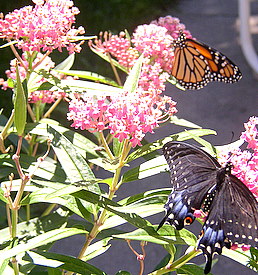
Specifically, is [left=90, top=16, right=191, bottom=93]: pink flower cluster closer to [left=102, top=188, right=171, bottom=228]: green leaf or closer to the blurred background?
[left=102, top=188, right=171, bottom=228]: green leaf

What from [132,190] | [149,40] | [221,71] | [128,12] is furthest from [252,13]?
[149,40]

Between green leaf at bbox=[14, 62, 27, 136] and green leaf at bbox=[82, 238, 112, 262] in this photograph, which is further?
green leaf at bbox=[82, 238, 112, 262]

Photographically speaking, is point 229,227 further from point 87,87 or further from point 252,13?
point 252,13

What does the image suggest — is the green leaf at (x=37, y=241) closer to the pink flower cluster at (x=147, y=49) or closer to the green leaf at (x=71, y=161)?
the green leaf at (x=71, y=161)

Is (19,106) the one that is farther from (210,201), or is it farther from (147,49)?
(147,49)

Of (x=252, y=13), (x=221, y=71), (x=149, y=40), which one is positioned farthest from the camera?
(x=252, y=13)

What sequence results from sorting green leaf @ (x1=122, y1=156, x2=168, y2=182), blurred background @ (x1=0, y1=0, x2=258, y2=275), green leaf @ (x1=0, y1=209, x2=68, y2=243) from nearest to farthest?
green leaf @ (x1=122, y1=156, x2=168, y2=182) < green leaf @ (x1=0, y1=209, x2=68, y2=243) < blurred background @ (x1=0, y1=0, x2=258, y2=275)

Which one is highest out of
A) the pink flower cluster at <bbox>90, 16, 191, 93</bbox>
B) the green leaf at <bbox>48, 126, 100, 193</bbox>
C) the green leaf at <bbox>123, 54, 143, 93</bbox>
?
the pink flower cluster at <bbox>90, 16, 191, 93</bbox>

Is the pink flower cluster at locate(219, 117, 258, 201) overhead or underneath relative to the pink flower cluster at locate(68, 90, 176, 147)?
underneath

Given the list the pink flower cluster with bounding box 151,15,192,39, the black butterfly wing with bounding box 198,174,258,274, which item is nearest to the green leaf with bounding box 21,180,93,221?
the black butterfly wing with bounding box 198,174,258,274
